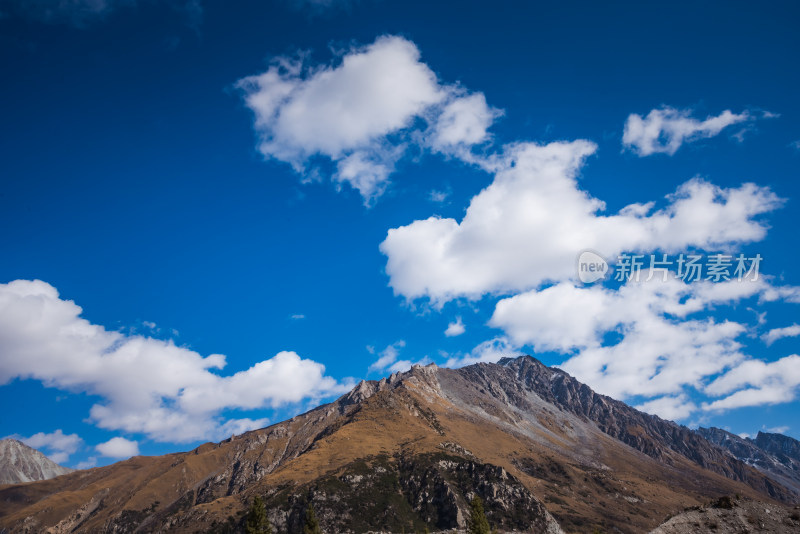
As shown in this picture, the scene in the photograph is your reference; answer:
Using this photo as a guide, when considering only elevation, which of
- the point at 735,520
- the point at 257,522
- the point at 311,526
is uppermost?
the point at 735,520

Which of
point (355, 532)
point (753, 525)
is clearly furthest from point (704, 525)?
point (355, 532)

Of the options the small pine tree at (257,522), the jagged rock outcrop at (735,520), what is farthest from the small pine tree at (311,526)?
the jagged rock outcrop at (735,520)

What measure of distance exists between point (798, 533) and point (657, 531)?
42.6 ft

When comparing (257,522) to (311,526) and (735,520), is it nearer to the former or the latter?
(311,526)

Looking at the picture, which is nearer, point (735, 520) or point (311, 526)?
point (735, 520)

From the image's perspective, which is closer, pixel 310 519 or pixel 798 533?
pixel 798 533

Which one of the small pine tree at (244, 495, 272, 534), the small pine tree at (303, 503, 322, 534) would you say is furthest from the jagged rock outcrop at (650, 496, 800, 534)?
the small pine tree at (303, 503, 322, 534)

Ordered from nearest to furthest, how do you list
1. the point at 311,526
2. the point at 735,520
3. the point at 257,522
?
the point at 735,520, the point at 257,522, the point at 311,526

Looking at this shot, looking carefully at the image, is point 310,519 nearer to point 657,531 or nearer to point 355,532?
point 355,532

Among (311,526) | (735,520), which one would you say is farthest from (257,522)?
(735,520)

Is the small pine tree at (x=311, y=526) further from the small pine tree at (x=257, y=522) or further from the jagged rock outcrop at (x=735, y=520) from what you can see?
the jagged rock outcrop at (x=735, y=520)

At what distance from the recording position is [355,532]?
7835 inches

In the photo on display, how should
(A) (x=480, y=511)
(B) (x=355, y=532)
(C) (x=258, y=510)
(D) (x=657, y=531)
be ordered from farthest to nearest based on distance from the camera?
(B) (x=355, y=532)
(A) (x=480, y=511)
(C) (x=258, y=510)
(D) (x=657, y=531)

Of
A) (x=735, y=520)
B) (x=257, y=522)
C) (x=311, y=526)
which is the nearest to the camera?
(x=735, y=520)
